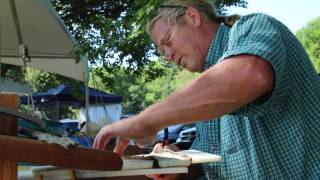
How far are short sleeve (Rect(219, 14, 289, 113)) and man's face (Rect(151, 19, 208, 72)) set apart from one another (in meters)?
0.28

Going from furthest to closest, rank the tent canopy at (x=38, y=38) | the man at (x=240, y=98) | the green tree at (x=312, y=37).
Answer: the green tree at (x=312, y=37) < the tent canopy at (x=38, y=38) < the man at (x=240, y=98)

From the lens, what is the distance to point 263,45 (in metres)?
1.29

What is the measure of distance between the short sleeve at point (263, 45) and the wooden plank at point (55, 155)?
38 cm

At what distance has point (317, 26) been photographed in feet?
141

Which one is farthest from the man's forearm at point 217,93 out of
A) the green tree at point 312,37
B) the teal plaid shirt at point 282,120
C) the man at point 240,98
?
the green tree at point 312,37

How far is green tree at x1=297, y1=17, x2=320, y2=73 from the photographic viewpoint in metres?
38.2

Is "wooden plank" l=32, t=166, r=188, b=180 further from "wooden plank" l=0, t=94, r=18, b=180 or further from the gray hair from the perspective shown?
the gray hair

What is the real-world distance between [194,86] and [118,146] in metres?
0.40

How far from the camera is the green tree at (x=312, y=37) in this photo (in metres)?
38.2

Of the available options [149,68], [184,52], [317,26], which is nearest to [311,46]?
[317,26]

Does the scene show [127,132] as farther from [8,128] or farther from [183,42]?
[183,42]

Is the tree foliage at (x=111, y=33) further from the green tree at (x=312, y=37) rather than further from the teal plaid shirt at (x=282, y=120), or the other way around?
the green tree at (x=312, y=37)

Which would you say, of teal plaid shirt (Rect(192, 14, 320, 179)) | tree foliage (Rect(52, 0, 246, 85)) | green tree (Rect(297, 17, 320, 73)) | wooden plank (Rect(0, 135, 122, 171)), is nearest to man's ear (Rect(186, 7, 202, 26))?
teal plaid shirt (Rect(192, 14, 320, 179))

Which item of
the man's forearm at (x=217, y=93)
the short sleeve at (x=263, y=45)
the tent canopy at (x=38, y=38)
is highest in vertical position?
the short sleeve at (x=263, y=45)
